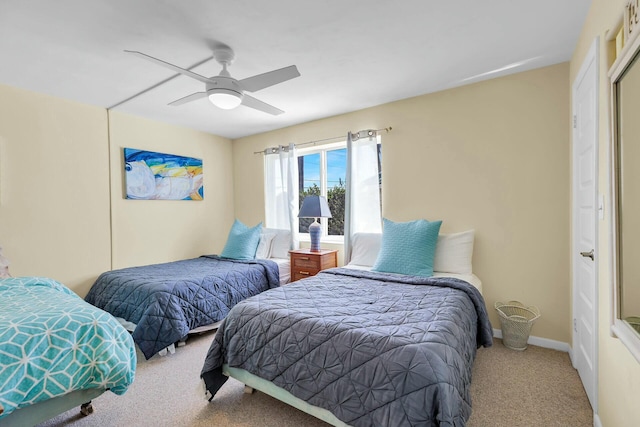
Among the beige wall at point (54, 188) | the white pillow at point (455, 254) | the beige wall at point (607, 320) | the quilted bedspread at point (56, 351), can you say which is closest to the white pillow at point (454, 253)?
the white pillow at point (455, 254)

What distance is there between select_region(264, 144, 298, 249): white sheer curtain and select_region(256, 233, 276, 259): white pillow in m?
0.21

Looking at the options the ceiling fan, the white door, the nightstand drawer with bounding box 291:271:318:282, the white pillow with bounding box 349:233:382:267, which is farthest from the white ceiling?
the nightstand drawer with bounding box 291:271:318:282

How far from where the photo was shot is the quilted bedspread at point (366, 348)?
51.2 inches

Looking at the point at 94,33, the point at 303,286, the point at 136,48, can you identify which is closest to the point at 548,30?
the point at 303,286

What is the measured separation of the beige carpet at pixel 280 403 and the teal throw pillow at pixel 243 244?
158 centimetres

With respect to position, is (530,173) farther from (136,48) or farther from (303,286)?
(136,48)

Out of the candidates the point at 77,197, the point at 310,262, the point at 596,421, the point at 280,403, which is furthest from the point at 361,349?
the point at 77,197

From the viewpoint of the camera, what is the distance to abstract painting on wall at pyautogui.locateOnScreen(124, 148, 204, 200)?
369 cm

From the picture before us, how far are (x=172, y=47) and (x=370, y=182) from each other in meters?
2.28

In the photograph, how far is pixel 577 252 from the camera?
223 centimetres

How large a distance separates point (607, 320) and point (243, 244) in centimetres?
336

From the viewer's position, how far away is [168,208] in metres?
4.06

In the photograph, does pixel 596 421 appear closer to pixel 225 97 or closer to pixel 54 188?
pixel 225 97

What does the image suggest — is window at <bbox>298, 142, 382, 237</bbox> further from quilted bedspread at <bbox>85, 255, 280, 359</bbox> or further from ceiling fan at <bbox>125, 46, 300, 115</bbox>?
ceiling fan at <bbox>125, 46, 300, 115</bbox>
